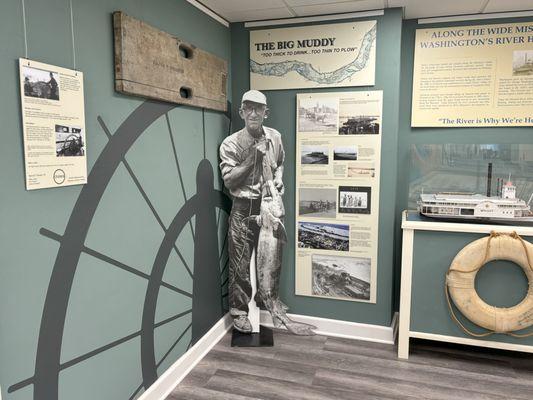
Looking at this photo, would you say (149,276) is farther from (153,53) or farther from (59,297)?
(153,53)

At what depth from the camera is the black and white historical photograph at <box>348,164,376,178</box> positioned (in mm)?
2963

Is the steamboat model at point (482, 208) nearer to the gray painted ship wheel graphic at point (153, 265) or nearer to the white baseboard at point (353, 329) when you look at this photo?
the white baseboard at point (353, 329)

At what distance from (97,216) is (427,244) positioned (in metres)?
1.99

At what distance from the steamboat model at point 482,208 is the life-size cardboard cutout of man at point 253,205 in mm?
1037

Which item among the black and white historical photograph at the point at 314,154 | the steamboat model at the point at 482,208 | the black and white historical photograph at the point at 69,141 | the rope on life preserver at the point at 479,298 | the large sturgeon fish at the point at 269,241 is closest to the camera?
the black and white historical photograph at the point at 69,141

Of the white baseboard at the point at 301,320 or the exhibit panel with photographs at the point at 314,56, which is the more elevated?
the exhibit panel with photographs at the point at 314,56

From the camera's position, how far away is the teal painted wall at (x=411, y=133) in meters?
2.99

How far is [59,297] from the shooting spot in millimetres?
1665

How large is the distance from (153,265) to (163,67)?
3.48 feet

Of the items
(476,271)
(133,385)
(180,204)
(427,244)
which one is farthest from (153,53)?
(476,271)

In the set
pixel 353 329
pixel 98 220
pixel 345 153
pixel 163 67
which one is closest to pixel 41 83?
pixel 98 220

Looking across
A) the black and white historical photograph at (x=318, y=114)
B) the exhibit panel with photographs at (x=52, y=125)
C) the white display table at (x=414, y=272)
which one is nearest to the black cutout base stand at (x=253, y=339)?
the white display table at (x=414, y=272)

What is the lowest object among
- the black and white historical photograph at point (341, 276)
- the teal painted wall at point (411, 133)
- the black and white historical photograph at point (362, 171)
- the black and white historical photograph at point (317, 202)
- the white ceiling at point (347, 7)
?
the black and white historical photograph at point (341, 276)

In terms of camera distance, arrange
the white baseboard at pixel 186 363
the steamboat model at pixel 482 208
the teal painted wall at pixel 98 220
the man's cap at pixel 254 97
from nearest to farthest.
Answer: the teal painted wall at pixel 98 220 → the white baseboard at pixel 186 363 → the steamboat model at pixel 482 208 → the man's cap at pixel 254 97
